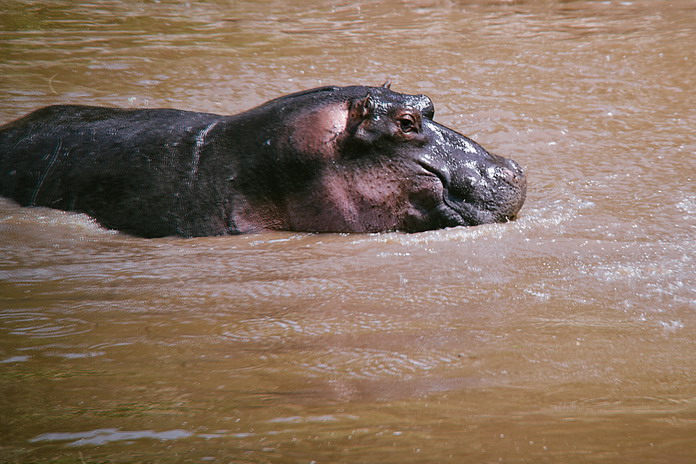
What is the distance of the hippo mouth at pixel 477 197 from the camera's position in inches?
159

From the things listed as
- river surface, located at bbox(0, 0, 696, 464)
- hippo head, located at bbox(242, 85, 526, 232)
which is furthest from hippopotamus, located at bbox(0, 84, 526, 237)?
river surface, located at bbox(0, 0, 696, 464)

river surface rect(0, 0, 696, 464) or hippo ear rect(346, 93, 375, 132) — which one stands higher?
hippo ear rect(346, 93, 375, 132)

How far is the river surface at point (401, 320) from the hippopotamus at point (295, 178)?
133 millimetres

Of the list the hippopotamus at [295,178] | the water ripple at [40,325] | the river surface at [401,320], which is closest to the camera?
the river surface at [401,320]

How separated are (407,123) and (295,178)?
70 cm

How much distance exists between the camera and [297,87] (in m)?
6.83

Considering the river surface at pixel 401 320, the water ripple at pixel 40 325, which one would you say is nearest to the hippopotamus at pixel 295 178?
the river surface at pixel 401 320

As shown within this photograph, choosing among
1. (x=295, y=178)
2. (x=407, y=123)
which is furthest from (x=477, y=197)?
(x=295, y=178)

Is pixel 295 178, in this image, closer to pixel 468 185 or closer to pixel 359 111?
pixel 359 111

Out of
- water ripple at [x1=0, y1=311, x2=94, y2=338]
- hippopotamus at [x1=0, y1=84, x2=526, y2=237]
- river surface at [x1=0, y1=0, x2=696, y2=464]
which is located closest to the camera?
river surface at [x1=0, y1=0, x2=696, y2=464]

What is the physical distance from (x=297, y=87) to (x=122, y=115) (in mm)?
2534

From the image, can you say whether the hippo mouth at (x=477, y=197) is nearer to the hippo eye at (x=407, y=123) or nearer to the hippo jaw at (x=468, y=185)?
the hippo jaw at (x=468, y=185)

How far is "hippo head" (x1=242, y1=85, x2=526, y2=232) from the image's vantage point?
4016 mm

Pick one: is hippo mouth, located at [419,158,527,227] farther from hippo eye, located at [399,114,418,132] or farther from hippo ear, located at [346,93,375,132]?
hippo ear, located at [346,93,375,132]
